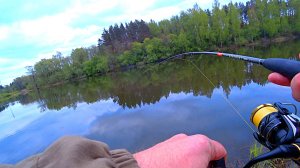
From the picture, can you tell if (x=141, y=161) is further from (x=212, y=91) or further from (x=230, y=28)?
(x=230, y=28)

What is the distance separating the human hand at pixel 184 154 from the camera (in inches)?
35.7

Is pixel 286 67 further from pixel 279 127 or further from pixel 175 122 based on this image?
pixel 175 122

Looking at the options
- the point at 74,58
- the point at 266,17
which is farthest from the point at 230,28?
the point at 74,58

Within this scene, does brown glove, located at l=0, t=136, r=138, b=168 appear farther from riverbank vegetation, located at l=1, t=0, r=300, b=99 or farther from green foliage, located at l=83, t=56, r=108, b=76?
green foliage, located at l=83, t=56, r=108, b=76

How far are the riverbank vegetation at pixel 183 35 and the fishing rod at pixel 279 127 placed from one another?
4860 cm

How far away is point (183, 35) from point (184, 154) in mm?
53198

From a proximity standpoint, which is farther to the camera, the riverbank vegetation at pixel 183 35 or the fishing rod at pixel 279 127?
the riverbank vegetation at pixel 183 35

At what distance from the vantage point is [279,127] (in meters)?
1.18

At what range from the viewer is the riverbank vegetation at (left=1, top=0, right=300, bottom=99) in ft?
170

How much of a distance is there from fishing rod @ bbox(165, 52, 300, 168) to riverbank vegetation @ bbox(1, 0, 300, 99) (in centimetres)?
4860

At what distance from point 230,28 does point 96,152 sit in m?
56.6

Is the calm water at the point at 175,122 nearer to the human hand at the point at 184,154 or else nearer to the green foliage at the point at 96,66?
the human hand at the point at 184,154

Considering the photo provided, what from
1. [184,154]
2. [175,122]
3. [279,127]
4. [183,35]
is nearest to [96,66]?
[183,35]

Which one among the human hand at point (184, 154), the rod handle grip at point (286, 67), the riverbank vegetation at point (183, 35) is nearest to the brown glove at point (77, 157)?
the human hand at point (184, 154)
